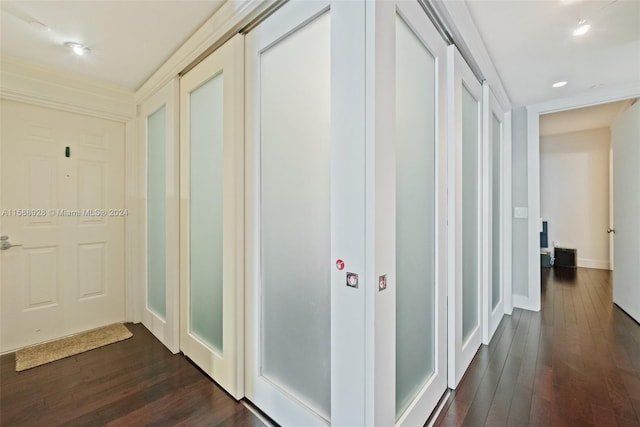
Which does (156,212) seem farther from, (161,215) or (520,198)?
(520,198)

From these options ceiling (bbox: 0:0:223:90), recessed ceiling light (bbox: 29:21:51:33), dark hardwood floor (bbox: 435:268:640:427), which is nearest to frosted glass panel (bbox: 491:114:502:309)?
dark hardwood floor (bbox: 435:268:640:427)

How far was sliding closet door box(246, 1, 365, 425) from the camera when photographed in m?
1.20

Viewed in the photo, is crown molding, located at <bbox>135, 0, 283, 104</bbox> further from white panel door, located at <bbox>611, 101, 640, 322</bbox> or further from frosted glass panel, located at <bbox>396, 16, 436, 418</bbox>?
white panel door, located at <bbox>611, 101, 640, 322</bbox>

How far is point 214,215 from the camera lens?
199cm

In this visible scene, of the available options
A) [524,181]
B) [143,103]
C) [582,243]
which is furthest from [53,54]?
[582,243]

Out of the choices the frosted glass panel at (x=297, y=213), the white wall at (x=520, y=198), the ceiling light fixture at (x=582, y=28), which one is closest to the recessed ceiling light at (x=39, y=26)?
the frosted glass panel at (x=297, y=213)

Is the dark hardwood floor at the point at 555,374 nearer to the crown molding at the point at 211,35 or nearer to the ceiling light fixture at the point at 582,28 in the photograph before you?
the ceiling light fixture at the point at 582,28

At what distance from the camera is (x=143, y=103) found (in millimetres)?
2854

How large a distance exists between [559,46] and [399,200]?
6.94ft

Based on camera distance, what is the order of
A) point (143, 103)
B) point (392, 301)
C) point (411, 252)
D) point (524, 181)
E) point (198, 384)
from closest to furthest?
1. point (392, 301)
2. point (411, 252)
3. point (198, 384)
4. point (143, 103)
5. point (524, 181)

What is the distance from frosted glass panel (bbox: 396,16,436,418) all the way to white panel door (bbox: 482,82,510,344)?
1.12 metres

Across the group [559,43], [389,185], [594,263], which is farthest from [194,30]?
[594,263]

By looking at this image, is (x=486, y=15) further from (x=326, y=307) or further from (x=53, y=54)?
(x=53, y=54)

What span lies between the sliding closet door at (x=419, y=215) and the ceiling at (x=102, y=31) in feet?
4.20
